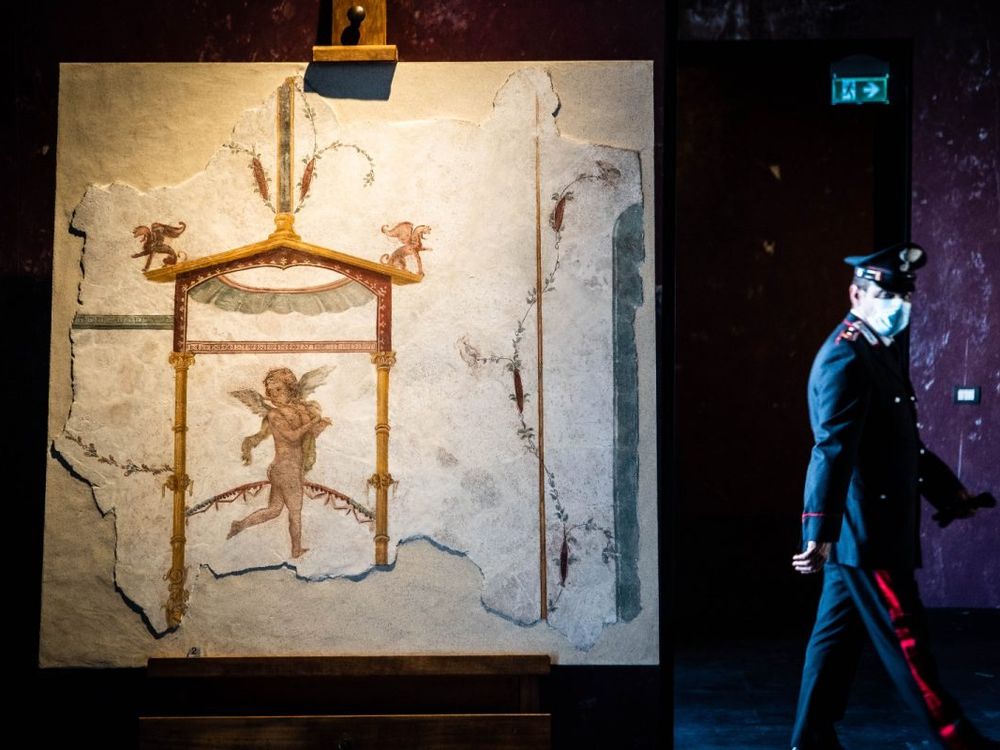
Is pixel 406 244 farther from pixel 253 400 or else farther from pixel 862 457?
pixel 862 457

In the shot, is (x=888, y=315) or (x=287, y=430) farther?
(x=888, y=315)

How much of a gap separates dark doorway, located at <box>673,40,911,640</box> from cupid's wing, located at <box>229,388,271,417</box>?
122 inches

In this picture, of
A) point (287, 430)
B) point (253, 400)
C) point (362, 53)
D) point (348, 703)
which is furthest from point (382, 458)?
point (362, 53)

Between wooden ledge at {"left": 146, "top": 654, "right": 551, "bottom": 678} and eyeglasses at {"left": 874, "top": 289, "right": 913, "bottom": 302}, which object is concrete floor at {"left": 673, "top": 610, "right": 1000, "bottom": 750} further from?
eyeglasses at {"left": 874, "top": 289, "right": 913, "bottom": 302}

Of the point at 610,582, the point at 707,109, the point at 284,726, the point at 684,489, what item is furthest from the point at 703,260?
the point at 284,726

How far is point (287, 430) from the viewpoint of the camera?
2578 mm

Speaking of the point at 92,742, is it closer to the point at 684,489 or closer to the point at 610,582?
the point at 610,582

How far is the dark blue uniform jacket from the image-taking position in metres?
2.59

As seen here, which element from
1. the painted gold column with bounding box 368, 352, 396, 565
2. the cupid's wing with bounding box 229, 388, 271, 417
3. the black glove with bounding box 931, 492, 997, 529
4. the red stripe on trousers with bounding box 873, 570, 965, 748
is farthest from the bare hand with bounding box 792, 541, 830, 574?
the cupid's wing with bounding box 229, 388, 271, 417

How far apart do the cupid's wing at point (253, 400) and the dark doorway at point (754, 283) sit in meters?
3.09

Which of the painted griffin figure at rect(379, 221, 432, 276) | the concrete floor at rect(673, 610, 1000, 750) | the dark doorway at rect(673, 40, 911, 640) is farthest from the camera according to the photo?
the dark doorway at rect(673, 40, 911, 640)

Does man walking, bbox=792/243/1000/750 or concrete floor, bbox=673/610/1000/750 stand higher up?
man walking, bbox=792/243/1000/750

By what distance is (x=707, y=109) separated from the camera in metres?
5.18

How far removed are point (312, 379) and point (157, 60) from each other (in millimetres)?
970
